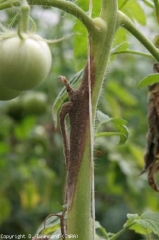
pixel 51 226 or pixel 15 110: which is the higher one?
pixel 15 110

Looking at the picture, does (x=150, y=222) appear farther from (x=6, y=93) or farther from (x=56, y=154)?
(x=56, y=154)

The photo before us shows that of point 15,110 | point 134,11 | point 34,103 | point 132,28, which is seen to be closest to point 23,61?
point 132,28

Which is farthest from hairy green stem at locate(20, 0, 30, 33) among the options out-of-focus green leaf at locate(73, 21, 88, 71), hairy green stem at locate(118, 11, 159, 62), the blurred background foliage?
the blurred background foliage

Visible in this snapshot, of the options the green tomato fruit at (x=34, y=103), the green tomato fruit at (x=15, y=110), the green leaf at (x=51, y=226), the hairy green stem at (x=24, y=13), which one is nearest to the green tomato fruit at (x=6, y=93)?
the hairy green stem at (x=24, y=13)

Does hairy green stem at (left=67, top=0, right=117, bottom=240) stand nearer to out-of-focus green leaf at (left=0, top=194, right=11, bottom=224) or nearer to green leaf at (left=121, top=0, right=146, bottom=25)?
green leaf at (left=121, top=0, right=146, bottom=25)

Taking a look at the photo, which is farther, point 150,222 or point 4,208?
point 4,208

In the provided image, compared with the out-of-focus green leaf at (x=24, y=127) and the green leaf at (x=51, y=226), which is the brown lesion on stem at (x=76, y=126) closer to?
the green leaf at (x=51, y=226)

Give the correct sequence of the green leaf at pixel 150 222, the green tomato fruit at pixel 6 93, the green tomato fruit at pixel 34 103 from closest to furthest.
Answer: the green tomato fruit at pixel 6 93
the green leaf at pixel 150 222
the green tomato fruit at pixel 34 103
